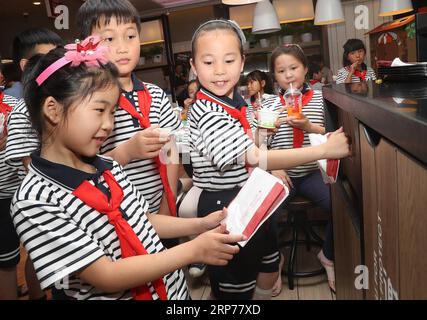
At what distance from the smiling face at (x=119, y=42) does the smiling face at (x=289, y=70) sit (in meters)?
1.37

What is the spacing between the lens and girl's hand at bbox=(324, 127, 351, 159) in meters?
1.36

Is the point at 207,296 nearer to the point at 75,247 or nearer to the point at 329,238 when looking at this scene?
the point at 329,238

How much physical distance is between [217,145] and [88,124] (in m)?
0.62

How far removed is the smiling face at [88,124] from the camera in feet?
3.53

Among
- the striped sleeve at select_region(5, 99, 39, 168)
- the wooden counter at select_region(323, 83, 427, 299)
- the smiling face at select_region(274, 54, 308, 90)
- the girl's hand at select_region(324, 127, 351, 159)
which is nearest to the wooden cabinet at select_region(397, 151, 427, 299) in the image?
the wooden counter at select_region(323, 83, 427, 299)

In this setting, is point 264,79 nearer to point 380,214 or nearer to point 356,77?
point 356,77

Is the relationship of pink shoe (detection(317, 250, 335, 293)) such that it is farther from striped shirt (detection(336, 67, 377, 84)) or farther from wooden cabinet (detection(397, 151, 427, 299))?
striped shirt (detection(336, 67, 377, 84))

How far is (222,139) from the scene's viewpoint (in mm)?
1568

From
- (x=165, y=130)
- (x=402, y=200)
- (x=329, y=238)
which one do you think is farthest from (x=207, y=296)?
(x=402, y=200)

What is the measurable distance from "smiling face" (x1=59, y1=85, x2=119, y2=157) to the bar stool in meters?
1.76

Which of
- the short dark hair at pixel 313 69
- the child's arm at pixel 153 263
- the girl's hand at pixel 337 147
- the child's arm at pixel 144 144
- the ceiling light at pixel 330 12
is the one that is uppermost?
the ceiling light at pixel 330 12

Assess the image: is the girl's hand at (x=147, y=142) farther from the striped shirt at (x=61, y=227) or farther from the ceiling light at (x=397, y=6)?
the ceiling light at (x=397, y=6)

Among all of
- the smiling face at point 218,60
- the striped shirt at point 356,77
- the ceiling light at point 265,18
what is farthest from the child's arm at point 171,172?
the striped shirt at point 356,77

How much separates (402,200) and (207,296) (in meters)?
2.11
